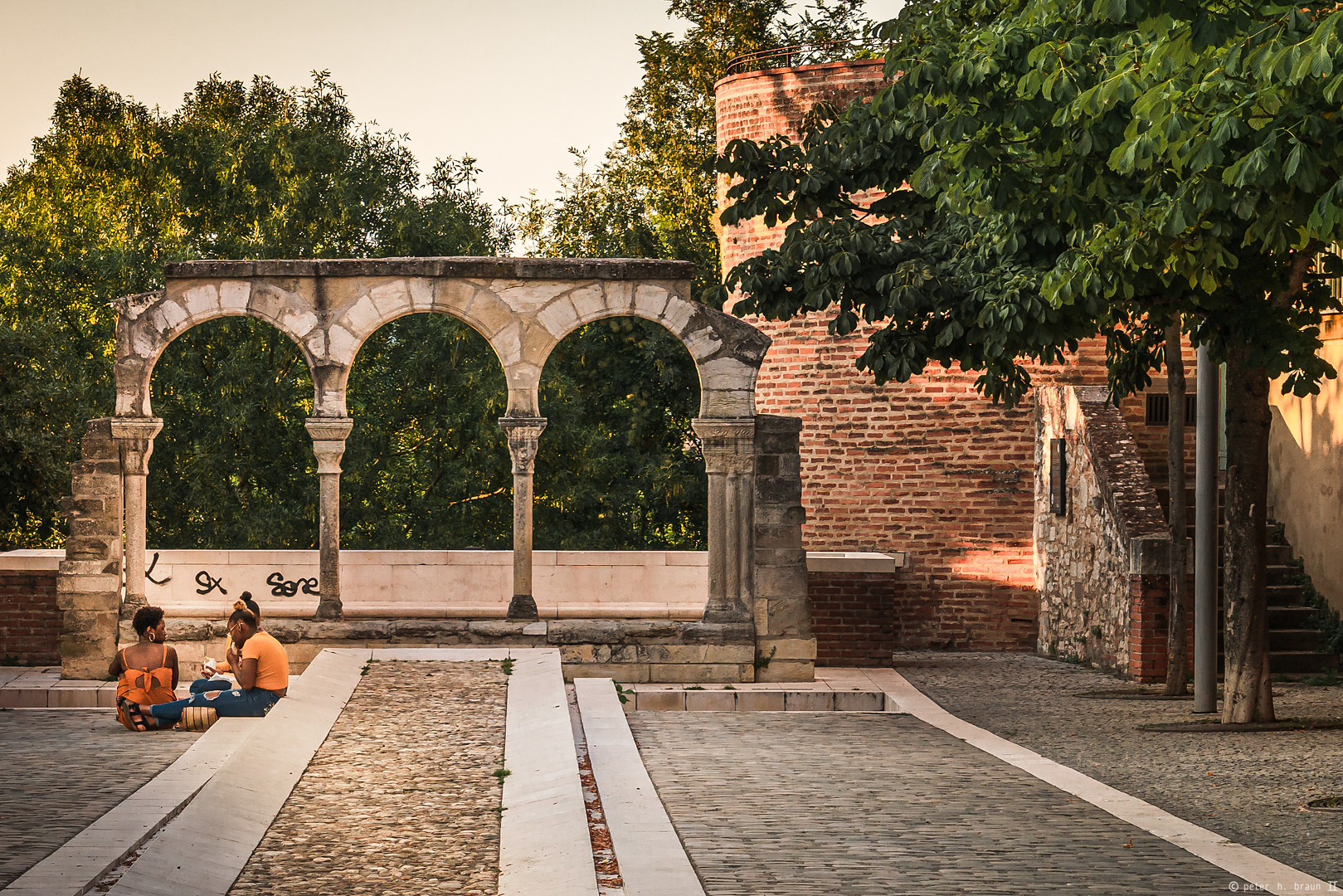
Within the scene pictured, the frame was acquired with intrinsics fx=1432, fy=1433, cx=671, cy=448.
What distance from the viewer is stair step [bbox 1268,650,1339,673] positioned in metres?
14.1

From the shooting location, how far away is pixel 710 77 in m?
25.8

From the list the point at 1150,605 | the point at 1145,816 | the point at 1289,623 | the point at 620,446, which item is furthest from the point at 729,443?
the point at 620,446

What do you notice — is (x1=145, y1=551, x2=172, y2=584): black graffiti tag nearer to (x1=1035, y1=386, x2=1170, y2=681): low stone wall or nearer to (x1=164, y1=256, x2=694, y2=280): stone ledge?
(x1=164, y1=256, x2=694, y2=280): stone ledge

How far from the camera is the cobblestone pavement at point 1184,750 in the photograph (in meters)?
7.37

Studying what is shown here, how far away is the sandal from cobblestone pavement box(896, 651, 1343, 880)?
639cm

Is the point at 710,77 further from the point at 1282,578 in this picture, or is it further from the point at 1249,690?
the point at 1249,690

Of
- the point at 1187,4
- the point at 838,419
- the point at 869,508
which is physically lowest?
the point at 869,508

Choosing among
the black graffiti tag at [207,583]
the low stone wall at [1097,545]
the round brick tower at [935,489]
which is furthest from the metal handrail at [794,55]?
the black graffiti tag at [207,583]

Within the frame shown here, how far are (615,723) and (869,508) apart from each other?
26.5 feet

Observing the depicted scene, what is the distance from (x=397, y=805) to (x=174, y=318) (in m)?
7.82

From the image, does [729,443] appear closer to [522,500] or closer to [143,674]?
[522,500]

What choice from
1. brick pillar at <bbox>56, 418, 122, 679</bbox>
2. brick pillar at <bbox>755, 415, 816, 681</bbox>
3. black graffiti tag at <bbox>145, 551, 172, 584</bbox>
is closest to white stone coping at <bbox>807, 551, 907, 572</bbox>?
brick pillar at <bbox>755, 415, 816, 681</bbox>

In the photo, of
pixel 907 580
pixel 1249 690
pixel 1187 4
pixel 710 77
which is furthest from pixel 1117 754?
pixel 710 77

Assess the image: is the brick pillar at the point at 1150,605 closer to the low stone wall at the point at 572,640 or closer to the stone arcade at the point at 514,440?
the stone arcade at the point at 514,440
